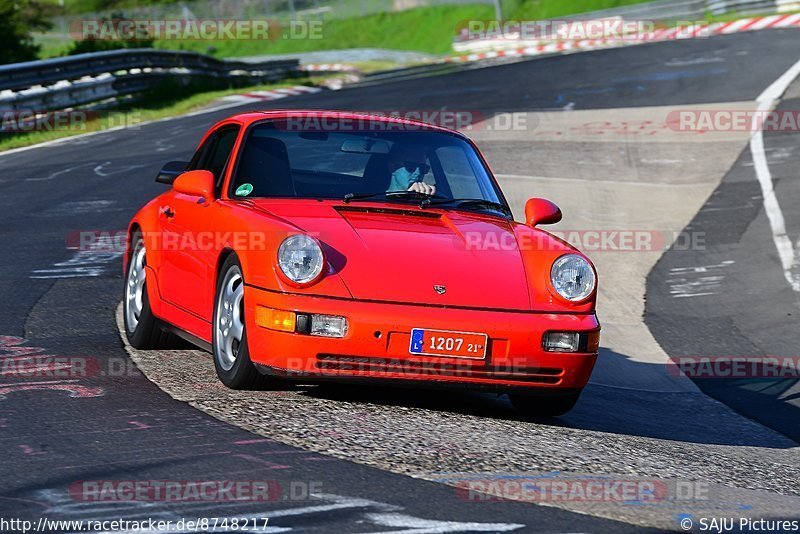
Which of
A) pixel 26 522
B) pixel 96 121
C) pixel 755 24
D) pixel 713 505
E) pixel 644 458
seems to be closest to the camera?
pixel 26 522

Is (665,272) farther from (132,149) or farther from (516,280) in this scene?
(132,149)

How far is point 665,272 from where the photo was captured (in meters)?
13.0

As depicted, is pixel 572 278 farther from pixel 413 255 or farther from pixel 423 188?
pixel 423 188

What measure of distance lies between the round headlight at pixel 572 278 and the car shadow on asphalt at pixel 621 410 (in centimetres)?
67

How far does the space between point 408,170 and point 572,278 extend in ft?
4.42

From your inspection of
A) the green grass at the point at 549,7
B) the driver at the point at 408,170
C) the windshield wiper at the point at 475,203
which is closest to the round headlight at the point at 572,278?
the windshield wiper at the point at 475,203

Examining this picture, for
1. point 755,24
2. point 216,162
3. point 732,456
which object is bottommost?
point 732,456

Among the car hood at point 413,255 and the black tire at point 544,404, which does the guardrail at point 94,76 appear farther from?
the black tire at point 544,404

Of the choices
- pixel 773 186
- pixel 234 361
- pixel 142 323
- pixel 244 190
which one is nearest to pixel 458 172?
pixel 244 190

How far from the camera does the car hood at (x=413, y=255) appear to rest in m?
6.25

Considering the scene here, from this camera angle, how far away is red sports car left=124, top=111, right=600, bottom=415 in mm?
6129

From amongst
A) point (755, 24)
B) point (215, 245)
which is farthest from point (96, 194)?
point (755, 24)

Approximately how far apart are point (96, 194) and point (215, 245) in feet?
30.1

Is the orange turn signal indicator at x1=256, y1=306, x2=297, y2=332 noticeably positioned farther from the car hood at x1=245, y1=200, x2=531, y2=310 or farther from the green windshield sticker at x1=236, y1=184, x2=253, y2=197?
the green windshield sticker at x1=236, y1=184, x2=253, y2=197
